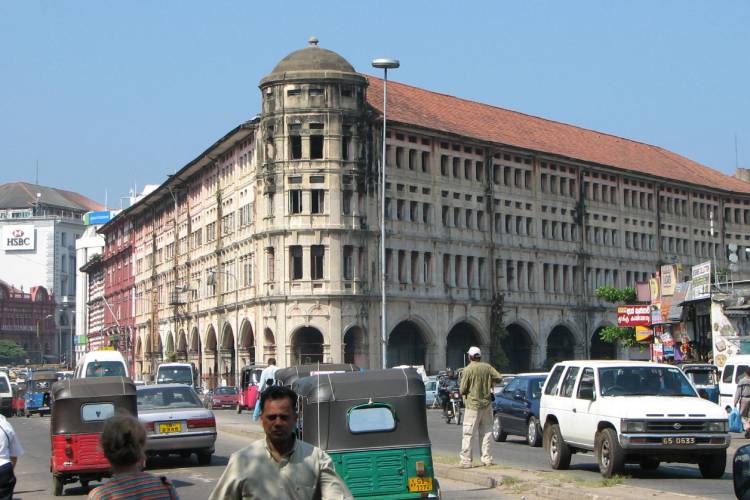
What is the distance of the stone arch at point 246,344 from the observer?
75.2m

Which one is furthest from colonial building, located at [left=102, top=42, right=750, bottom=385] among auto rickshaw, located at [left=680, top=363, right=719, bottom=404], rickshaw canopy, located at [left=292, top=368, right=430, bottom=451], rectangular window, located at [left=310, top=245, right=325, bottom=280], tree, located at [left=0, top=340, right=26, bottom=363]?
tree, located at [left=0, top=340, right=26, bottom=363]

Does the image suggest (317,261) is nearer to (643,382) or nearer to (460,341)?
(460,341)

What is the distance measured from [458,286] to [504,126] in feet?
46.8

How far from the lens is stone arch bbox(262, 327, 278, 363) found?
7100 centimetres

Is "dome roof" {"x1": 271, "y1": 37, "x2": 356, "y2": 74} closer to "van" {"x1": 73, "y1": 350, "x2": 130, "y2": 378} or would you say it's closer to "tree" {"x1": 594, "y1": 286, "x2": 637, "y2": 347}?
"tree" {"x1": 594, "y1": 286, "x2": 637, "y2": 347}

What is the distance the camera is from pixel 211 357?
84.4 metres

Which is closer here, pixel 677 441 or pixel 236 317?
pixel 677 441

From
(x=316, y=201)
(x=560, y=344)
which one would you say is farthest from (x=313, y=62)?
(x=560, y=344)

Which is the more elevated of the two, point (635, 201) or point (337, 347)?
point (635, 201)

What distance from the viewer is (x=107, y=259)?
427ft

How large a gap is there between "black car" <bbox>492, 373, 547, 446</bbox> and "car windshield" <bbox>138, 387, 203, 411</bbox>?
22.7 feet

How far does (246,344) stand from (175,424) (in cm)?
5288

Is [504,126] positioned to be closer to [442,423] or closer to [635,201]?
[635,201]

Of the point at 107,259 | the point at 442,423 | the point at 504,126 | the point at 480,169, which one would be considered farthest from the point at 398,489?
the point at 107,259
